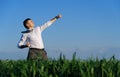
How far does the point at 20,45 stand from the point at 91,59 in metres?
4.86

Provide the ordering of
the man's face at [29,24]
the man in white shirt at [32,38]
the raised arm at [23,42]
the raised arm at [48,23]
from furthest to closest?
the raised arm at [48,23] → the man's face at [29,24] → the man in white shirt at [32,38] → the raised arm at [23,42]

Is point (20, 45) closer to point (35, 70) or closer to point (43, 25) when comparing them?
point (43, 25)

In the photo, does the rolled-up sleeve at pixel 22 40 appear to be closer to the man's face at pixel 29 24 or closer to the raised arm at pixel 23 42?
the raised arm at pixel 23 42

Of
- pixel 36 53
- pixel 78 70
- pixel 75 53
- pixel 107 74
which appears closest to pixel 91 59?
pixel 75 53

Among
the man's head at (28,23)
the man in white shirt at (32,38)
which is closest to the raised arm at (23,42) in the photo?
the man in white shirt at (32,38)

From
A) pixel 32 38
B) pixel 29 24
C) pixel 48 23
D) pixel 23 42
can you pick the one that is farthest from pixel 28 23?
pixel 48 23

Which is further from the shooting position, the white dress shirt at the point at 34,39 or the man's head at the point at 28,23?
the man's head at the point at 28,23

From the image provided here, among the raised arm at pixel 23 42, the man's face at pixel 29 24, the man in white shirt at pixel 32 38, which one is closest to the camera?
the raised arm at pixel 23 42

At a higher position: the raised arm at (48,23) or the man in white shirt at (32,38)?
the raised arm at (48,23)

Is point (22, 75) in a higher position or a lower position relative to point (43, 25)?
lower

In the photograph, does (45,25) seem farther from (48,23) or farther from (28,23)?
(28,23)

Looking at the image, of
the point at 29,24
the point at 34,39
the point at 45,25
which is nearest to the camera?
the point at 34,39

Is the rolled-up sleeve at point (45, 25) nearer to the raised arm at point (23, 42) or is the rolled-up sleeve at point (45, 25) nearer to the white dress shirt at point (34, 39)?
the white dress shirt at point (34, 39)

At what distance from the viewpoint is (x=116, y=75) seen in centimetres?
528
